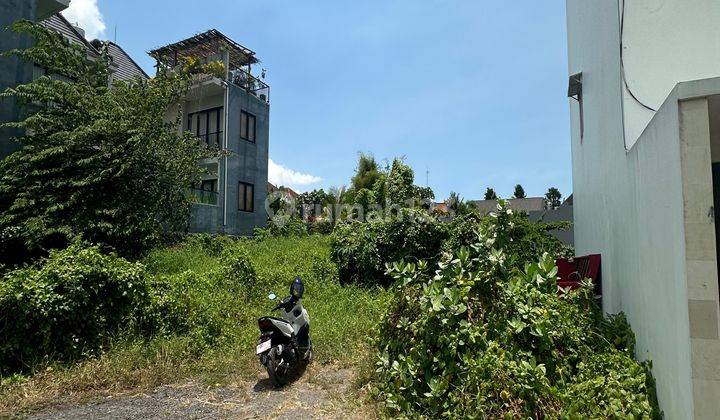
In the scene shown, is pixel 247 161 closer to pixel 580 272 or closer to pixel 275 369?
pixel 275 369

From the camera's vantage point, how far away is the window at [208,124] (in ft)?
57.4

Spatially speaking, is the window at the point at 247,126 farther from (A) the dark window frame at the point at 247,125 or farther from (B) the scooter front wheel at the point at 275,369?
(B) the scooter front wheel at the point at 275,369

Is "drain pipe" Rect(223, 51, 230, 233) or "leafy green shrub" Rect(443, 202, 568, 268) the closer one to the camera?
"leafy green shrub" Rect(443, 202, 568, 268)

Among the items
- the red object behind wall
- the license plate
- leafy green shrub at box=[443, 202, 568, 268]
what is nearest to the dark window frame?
leafy green shrub at box=[443, 202, 568, 268]

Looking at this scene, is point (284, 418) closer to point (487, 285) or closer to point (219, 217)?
point (487, 285)

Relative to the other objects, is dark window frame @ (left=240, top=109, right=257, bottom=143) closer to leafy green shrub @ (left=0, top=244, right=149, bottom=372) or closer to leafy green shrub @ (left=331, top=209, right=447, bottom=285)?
leafy green shrub @ (left=331, top=209, right=447, bottom=285)

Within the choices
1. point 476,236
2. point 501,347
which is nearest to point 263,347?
point 501,347

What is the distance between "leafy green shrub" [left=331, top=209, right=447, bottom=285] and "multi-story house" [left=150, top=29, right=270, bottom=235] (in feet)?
21.7

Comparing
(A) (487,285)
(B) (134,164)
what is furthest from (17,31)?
(A) (487,285)

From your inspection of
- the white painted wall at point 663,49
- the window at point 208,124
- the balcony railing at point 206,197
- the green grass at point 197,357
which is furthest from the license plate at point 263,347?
the window at point 208,124

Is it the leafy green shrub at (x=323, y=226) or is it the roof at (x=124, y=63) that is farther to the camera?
the leafy green shrub at (x=323, y=226)

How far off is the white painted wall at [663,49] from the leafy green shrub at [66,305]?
620 cm

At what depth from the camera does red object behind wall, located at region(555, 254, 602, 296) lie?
520cm

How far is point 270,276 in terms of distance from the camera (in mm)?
9219
